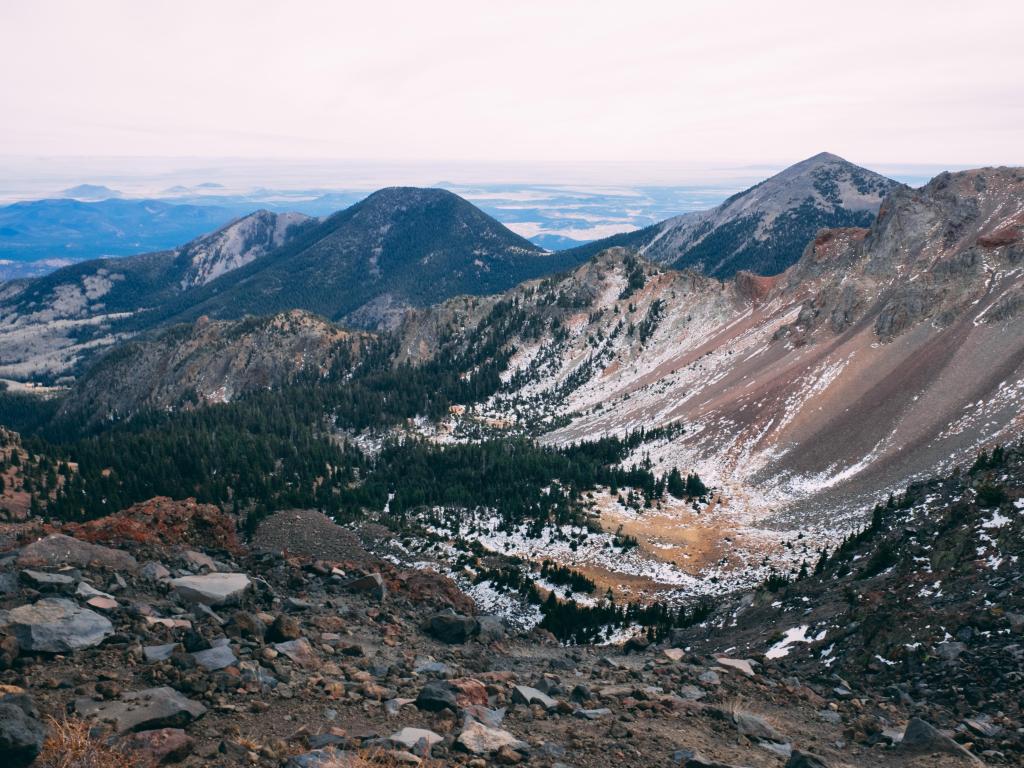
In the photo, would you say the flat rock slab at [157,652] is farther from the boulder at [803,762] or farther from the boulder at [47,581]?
the boulder at [803,762]

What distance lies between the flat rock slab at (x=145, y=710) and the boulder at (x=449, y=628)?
554 inches

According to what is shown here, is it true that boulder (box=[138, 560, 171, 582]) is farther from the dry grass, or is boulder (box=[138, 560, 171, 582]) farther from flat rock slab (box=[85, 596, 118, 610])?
the dry grass

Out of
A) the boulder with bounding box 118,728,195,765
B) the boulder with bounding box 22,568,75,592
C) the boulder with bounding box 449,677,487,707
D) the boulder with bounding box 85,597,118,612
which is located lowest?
the boulder with bounding box 449,677,487,707

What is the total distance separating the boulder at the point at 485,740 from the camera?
45.8 ft

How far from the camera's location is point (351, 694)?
1659 centimetres

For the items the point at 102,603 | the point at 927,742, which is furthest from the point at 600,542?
the point at 102,603

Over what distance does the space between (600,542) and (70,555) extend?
54.3m

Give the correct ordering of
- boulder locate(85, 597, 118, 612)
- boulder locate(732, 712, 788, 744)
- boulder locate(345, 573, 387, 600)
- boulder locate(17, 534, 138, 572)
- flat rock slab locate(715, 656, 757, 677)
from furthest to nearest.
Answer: boulder locate(345, 573, 387, 600) → flat rock slab locate(715, 656, 757, 677) → boulder locate(17, 534, 138, 572) → boulder locate(85, 597, 118, 612) → boulder locate(732, 712, 788, 744)

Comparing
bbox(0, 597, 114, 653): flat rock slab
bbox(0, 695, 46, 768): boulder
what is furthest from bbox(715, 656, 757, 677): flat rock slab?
bbox(0, 695, 46, 768): boulder

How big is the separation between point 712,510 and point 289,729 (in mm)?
70348

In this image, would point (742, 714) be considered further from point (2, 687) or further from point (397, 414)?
point (397, 414)

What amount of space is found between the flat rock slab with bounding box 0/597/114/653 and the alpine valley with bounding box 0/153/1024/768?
84 millimetres

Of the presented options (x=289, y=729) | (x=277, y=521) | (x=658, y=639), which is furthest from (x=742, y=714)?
(x=277, y=521)

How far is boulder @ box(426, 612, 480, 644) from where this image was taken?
Answer: 27.1m
